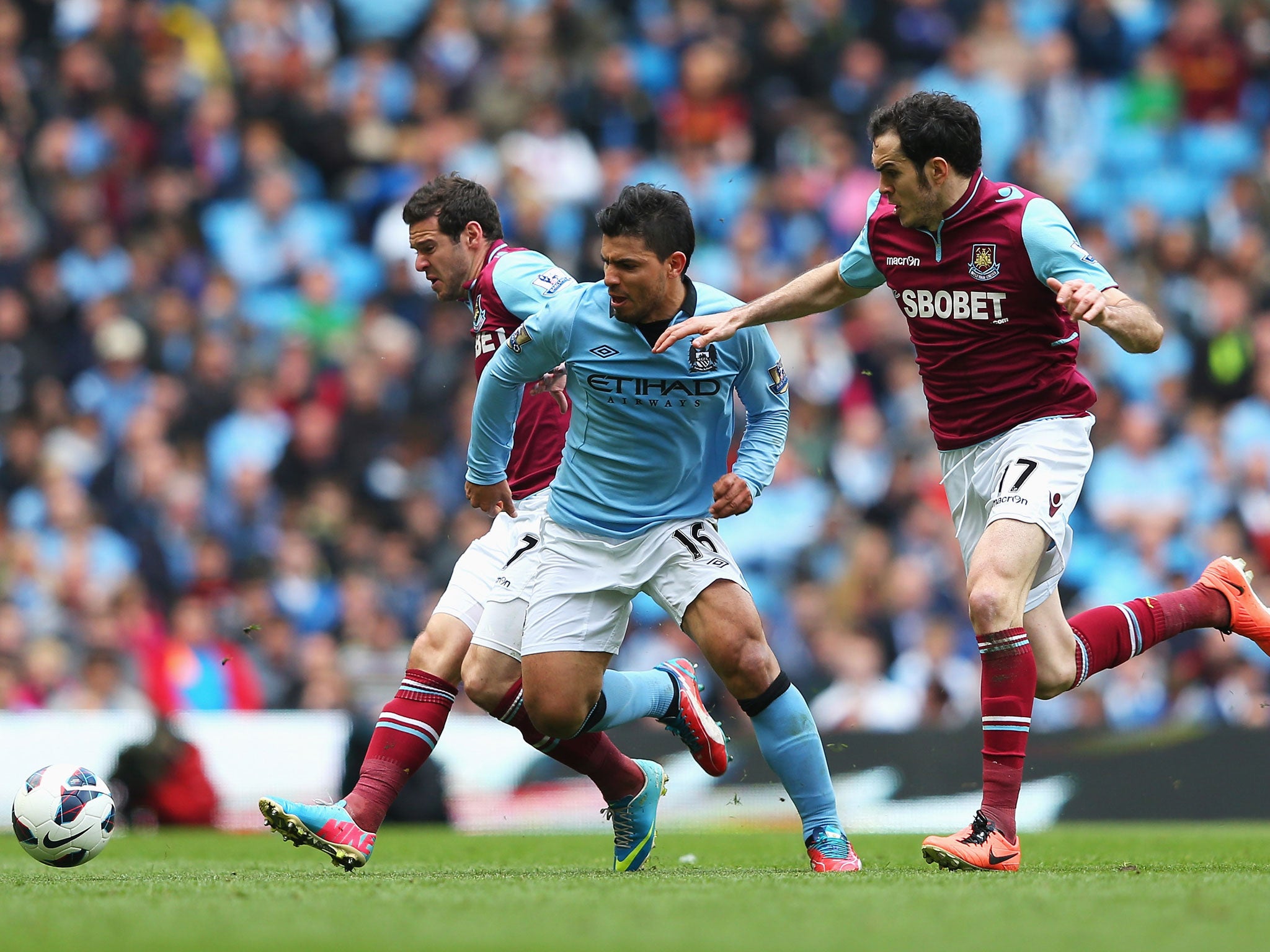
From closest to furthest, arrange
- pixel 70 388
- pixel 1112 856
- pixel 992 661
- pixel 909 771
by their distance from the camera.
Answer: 1. pixel 992 661
2. pixel 1112 856
3. pixel 909 771
4. pixel 70 388

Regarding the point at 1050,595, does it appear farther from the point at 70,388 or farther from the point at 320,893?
the point at 70,388

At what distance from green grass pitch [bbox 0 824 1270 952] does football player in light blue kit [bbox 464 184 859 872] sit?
574 mm

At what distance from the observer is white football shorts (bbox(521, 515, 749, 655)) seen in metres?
6.09

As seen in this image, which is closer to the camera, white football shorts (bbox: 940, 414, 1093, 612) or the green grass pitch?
the green grass pitch

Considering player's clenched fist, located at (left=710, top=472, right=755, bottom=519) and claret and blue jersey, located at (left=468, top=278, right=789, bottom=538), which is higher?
claret and blue jersey, located at (left=468, top=278, right=789, bottom=538)

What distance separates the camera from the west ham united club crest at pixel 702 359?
19.7 ft

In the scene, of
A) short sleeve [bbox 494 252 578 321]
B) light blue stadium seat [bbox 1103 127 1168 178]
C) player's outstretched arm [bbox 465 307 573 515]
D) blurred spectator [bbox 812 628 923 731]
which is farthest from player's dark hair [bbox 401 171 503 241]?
light blue stadium seat [bbox 1103 127 1168 178]

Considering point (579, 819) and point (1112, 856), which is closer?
point (1112, 856)

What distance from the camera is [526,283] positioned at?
6527 millimetres

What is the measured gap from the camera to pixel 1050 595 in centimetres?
630

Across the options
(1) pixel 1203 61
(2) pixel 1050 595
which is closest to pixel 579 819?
(2) pixel 1050 595

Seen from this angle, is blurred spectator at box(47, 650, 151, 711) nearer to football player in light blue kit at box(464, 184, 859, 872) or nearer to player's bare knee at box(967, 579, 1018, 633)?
football player in light blue kit at box(464, 184, 859, 872)

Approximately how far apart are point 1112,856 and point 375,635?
19.6 ft

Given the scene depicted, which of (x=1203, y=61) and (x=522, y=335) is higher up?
(x=1203, y=61)
